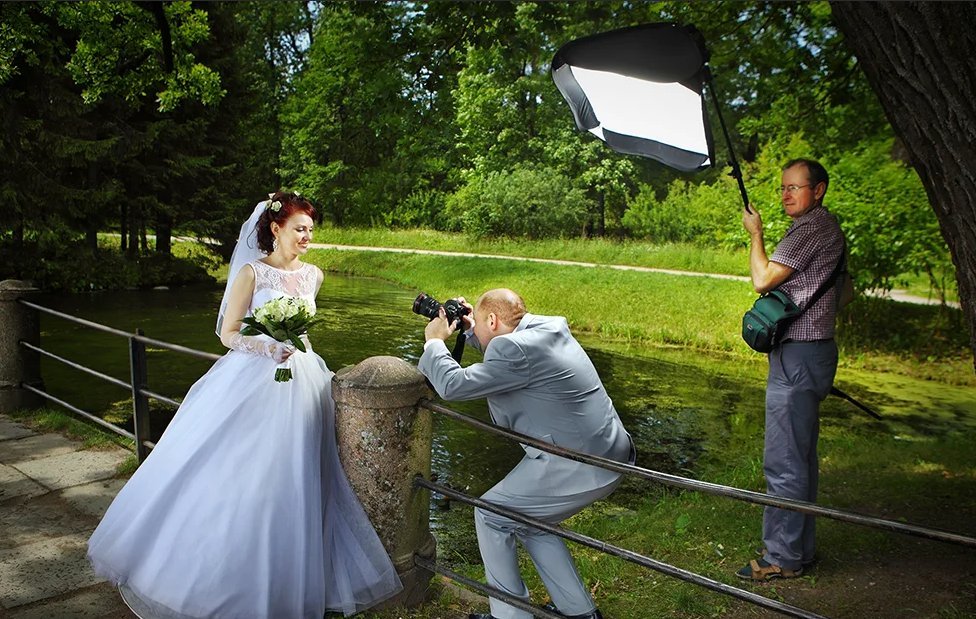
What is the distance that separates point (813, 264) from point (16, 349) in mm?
5814

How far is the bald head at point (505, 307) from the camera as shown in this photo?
10.3ft

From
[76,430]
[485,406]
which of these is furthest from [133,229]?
[76,430]

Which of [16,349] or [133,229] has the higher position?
[133,229]

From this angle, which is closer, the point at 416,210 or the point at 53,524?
the point at 53,524

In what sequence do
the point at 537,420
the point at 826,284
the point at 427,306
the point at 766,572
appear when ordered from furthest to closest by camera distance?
the point at 766,572 < the point at 826,284 < the point at 427,306 < the point at 537,420

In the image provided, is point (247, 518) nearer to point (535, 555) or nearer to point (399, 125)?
point (535, 555)

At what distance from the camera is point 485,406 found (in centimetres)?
995

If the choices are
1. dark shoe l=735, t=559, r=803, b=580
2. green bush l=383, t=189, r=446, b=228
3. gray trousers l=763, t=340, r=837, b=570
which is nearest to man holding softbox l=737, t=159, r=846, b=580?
gray trousers l=763, t=340, r=837, b=570

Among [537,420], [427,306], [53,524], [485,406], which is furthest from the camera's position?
[485,406]

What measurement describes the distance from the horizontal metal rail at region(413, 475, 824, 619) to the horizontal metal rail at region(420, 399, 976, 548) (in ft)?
0.81

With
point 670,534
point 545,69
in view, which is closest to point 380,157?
point 545,69

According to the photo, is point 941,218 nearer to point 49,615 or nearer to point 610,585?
point 610,585

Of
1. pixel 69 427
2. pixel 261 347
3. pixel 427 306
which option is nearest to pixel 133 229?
pixel 69 427

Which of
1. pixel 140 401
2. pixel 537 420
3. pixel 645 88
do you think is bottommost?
pixel 140 401
